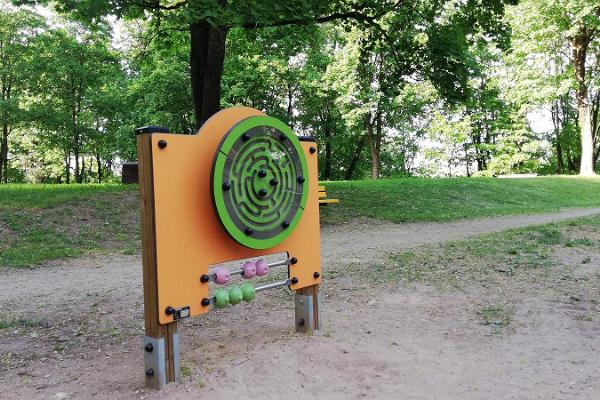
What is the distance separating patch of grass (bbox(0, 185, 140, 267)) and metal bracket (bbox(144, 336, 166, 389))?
5.03 m

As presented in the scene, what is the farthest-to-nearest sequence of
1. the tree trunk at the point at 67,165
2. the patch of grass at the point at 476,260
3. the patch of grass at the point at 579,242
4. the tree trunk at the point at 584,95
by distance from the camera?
1. the tree trunk at the point at 67,165
2. the tree trunk at the point at 584,95
3. the patch of grass at the point at 579,242
4. the patch of grass at the point at 476,260

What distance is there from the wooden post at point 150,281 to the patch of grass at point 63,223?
5054 millimetres

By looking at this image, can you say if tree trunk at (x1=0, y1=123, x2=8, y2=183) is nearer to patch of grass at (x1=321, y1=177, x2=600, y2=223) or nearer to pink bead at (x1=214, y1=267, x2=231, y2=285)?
patch of grass at (x1=321, y1=177, x2=600, y2=223)

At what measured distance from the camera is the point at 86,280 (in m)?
6.24

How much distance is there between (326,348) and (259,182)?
1286 millimetres

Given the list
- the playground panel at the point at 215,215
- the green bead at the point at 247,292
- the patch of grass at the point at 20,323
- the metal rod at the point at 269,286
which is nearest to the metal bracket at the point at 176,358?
the playground panel at the point at 215,215

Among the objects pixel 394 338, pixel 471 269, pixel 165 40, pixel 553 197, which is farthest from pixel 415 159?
pixel 394 338

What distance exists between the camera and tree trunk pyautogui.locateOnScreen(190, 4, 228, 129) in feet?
31.2

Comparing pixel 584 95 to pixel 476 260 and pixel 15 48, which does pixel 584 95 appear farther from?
pixel 15 48

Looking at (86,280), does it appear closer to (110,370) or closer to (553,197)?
(110,370)

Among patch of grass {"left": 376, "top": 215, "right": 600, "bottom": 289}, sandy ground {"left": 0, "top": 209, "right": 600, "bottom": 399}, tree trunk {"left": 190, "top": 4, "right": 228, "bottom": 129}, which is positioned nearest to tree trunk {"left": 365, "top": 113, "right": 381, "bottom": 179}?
tree trunk {"left": 190, "top": 4, "right": 228, "bottom": 129}

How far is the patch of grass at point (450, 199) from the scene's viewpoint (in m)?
12.1

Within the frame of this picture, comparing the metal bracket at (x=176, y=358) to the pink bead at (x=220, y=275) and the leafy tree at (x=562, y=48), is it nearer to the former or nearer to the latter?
the pink bead at (x=220, y=275)

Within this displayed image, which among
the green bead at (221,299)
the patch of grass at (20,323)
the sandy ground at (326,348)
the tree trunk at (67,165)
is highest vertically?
the tree trunk at (67,165)
